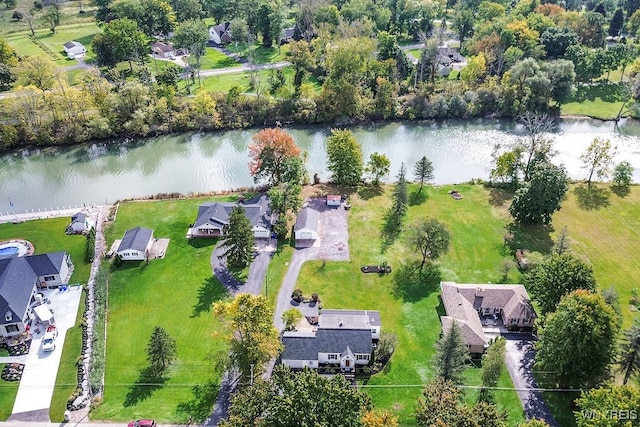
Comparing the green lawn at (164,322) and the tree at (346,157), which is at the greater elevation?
the tree at (346,157)

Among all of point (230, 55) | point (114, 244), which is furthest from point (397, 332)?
point (230, 55)

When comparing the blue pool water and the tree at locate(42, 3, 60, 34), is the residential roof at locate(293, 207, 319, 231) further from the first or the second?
the tree at locate(42, 3, 60, 34)

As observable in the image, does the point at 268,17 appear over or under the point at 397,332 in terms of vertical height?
over

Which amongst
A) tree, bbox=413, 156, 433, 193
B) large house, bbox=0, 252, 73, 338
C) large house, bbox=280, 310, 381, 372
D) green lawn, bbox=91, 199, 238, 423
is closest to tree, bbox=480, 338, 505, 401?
large house, bbox=280, 310, 381, 372

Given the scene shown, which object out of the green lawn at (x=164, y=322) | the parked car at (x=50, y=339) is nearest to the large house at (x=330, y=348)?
the green lawn at (x=164, y=322)

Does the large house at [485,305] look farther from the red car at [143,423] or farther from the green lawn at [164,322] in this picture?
the red car at [143,423]

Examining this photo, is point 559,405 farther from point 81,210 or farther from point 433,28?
point 433,28

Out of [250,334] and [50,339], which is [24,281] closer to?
[50,339]
